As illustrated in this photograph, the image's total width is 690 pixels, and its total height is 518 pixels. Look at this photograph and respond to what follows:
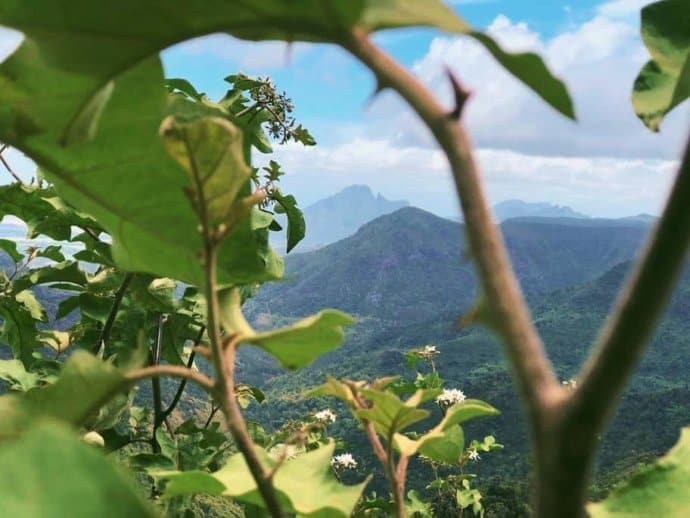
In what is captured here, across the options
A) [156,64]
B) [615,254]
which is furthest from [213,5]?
[615,254]

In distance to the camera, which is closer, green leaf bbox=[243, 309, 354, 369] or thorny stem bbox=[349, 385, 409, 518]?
green leaf bbox=[243, 309, 354, 369]

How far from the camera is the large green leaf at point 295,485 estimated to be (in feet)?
2.32

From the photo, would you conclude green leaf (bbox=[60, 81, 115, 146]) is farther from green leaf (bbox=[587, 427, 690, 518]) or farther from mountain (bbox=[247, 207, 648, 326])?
mountain (bbox=[247, 207, 648, 326])

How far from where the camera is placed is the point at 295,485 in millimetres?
769

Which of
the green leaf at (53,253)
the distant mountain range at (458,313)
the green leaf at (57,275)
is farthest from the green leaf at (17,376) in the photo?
the distant mountain range at (458,313)

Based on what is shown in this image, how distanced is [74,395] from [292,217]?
98.4 inches

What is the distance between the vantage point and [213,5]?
21.8 inches

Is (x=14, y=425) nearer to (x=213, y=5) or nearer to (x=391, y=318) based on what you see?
(x=213, y=5)

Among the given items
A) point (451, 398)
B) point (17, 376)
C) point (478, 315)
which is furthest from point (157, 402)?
point (451, 398)

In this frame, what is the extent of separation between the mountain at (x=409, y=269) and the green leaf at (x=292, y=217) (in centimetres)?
14635

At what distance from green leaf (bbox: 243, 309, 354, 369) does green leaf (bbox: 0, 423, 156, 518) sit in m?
0.32

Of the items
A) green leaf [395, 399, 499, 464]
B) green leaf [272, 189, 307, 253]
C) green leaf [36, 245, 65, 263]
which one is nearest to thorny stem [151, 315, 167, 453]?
green leaf [272, 189, 307, 253]

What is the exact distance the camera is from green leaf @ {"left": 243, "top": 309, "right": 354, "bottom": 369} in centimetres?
67

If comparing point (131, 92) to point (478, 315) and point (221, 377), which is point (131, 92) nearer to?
point (221, 377)
